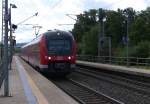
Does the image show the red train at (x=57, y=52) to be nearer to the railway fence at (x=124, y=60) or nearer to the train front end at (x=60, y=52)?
the train front end at (x=60, y=52)

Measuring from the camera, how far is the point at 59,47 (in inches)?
1184

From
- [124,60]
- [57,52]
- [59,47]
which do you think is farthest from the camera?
[124,60]

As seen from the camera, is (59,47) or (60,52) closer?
(60,52)

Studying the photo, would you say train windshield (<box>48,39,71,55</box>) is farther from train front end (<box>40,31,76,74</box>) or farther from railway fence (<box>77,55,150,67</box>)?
railway fence (<box>77,55,150,67</box>)

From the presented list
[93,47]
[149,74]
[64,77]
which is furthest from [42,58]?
[93,47]

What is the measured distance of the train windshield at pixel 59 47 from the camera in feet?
98.1

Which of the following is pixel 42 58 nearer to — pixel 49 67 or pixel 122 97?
pixel 49 67

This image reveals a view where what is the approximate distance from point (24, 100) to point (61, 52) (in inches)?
Answer: 586

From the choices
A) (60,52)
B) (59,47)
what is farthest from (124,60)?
(60,52)

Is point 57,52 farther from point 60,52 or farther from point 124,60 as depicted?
point 124,60

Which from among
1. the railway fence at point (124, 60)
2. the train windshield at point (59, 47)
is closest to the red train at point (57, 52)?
the train windshield at point (59, 47)

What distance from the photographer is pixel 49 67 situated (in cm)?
2958

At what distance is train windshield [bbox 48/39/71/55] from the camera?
29891mm

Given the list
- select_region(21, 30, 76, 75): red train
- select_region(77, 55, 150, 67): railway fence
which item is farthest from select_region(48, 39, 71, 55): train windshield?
select_region(77, 55, 150, 67): railway fence
